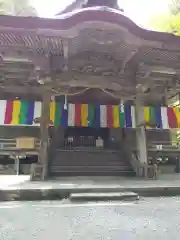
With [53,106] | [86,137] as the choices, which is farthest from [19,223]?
[86,137]

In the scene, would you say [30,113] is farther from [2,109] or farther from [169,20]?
[169,20]

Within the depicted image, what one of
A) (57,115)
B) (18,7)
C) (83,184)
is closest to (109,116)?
(57,115)

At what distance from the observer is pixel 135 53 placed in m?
7.25

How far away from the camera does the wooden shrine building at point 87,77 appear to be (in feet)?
20.8

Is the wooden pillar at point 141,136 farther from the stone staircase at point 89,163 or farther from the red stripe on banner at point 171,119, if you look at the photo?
the red stripe on banner at point 171,119

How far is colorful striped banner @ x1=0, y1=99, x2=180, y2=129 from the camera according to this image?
36.7 ft

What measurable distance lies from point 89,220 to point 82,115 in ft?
26.4

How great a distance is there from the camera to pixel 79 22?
245 inches

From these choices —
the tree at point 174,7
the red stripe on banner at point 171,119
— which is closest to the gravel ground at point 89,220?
the red stripe on banner at point 171,119

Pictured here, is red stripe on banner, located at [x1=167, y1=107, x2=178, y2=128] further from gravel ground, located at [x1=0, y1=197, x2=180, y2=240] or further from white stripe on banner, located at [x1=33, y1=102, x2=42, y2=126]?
gravel ground, located at [x1=0, y1=197, x2=180, y2=240]

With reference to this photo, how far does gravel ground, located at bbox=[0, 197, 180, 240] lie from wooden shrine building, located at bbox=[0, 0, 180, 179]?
118 inches

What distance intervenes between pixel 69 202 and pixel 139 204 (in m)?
1.39

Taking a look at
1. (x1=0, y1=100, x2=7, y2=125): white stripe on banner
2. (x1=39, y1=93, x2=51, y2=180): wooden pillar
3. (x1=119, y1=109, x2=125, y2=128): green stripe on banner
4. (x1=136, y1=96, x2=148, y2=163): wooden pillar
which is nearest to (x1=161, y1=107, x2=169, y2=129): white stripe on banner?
(x1=119, y1=109, x2=125, y2=128): green stripe on banner

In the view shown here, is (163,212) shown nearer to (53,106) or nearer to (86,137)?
(53,106)
